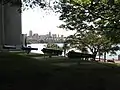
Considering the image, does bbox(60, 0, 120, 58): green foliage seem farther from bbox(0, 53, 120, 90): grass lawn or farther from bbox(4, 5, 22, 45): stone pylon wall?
bbox(4, 5, 22, 45): stone pylon wall

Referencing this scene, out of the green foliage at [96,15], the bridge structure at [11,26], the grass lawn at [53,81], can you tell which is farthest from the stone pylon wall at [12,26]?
the grass lawn at [53,81]

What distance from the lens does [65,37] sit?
34.8 meters

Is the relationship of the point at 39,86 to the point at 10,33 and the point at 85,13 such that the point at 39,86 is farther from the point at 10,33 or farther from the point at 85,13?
the point at 10,33

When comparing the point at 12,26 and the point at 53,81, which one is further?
the point at 12,26

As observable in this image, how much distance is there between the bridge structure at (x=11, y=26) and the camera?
31328 millimetres

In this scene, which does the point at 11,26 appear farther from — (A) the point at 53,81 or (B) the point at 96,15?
(A) the point at 53,81

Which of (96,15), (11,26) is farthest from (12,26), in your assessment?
→ (96,15)

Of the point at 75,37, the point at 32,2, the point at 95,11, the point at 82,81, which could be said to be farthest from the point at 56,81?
the point at 75,37

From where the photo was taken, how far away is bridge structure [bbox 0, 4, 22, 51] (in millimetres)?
31328

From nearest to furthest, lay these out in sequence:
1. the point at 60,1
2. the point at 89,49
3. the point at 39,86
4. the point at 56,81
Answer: the point at 39,86, the point at 56,81, the point at 60,1, the point at 89,49

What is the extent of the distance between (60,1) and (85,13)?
7.71ft

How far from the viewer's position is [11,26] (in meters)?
32.3

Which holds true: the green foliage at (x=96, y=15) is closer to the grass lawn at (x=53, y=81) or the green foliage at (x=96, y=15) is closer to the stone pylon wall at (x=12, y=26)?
the grass lawn at (x=53, y=81)

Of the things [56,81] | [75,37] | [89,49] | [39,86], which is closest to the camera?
[39,86]
